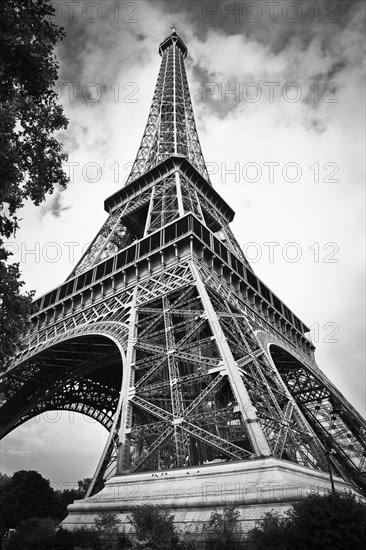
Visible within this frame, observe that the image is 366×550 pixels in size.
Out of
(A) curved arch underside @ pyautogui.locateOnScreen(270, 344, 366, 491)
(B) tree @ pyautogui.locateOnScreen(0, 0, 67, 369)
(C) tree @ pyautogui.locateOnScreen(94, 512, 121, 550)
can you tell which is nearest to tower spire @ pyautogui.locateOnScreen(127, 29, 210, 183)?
(A) curved arch underside @ pyautogui.locateOnScreen(270, 344, 366, 491)

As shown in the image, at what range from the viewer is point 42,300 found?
2917 centimetres

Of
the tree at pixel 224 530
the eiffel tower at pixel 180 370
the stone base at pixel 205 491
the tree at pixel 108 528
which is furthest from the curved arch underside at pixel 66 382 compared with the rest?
the tree at pixel 224 530

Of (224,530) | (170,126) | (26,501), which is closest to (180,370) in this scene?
(224,530)

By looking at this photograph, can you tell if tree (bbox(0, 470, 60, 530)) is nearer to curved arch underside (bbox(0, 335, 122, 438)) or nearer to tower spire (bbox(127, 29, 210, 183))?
curved arch underside (bbox(0, 335, 122, 438))

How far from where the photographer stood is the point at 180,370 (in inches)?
738

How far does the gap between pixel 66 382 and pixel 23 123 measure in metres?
22.4

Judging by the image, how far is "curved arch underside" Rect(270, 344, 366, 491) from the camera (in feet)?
89.8

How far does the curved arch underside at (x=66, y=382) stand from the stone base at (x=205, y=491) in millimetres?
12291

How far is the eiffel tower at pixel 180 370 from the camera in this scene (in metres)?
9.72

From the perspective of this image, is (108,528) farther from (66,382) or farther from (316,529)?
(66,382)

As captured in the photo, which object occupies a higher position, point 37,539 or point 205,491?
point 205,491

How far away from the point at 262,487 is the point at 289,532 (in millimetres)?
1468

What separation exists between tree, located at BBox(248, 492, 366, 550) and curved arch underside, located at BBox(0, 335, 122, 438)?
16171 millimetres

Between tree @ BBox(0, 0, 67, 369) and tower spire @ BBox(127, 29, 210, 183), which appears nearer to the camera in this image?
tree @ BBox(0, 0, 67, 369)
